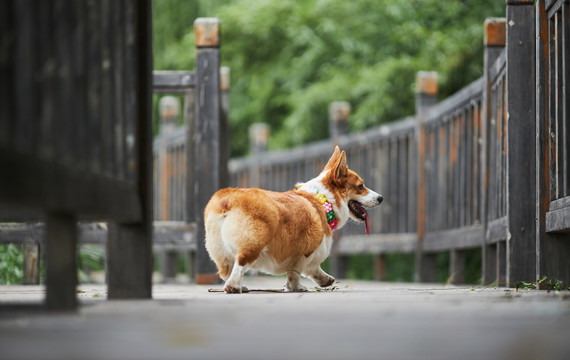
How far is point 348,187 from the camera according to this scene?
5.30 metres

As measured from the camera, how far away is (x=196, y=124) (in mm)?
6672

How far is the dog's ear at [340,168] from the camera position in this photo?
16.9 feet

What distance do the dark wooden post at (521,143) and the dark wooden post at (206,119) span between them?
7.78 ft

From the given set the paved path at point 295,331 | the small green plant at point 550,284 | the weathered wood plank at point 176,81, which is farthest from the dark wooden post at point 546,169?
the weathered wood plank at point 176,81

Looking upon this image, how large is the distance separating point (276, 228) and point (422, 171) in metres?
4.27

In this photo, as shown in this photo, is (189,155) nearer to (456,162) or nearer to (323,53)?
(456,162)

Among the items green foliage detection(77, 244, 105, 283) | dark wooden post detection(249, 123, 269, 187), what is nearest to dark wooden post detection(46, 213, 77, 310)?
green foliage detection(77, 244, 105, 283)

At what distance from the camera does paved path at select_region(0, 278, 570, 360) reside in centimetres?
180

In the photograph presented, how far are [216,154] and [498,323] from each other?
4445 mm

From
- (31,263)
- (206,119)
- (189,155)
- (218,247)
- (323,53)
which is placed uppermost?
(323,53)

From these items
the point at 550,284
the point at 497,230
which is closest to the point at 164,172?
the point at 497,230

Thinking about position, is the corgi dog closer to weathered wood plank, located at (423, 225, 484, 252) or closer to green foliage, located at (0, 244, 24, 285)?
weathered wood plank, located at (423, 225, 484, 252)

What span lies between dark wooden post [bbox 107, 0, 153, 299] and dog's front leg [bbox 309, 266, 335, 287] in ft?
5.64

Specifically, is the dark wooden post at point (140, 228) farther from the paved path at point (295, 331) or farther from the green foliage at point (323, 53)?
the green foliage at point (323, 53)
